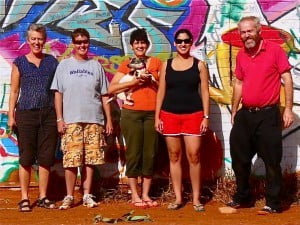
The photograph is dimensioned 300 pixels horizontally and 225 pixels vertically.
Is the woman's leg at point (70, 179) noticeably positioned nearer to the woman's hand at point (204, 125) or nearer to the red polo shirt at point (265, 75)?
the woman's hand at point (204, 125)

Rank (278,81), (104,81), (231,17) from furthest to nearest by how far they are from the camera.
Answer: (231,17), (104,81), (278,81)

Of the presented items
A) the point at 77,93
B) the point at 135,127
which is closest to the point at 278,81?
the point at 135,127

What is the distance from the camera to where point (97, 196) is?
872cm

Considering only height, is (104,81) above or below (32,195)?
above

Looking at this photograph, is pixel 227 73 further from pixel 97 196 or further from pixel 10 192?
pixel 10 192

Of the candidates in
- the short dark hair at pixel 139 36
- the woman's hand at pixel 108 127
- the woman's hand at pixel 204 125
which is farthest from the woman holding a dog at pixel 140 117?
the woman's hand at pixel 204 125

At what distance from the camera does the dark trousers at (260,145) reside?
768 cm

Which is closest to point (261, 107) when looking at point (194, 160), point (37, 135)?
point (194, 160)

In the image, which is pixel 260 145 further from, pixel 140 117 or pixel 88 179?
pixel 88 179

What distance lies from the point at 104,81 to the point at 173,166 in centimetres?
130

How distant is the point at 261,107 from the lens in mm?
7676

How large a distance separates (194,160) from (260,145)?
79 cm

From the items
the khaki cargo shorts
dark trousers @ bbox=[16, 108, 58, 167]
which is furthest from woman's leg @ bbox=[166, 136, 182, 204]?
dark trousers @ bbox=[16, 108, 58, 167]

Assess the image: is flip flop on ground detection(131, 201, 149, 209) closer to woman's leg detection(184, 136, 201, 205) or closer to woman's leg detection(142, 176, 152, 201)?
woman's leg detection(142, 176, 152, 201)
